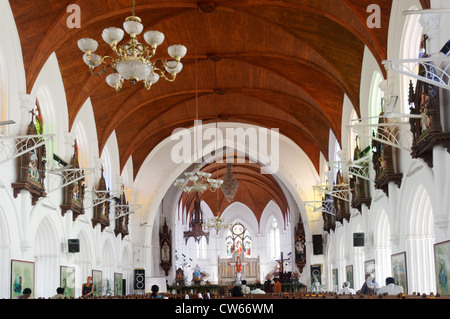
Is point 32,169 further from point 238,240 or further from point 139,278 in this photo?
point 238,240

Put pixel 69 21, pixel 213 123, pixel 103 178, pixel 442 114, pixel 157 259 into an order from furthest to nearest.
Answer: pixel 157 259
pixel 213 123
pixel 103 178
pixel 69 21
pixel 442 114

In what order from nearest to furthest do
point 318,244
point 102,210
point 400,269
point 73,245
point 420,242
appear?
point 420,242 < point 400,269 < point 73,245 < point 102,210 < point 318,244

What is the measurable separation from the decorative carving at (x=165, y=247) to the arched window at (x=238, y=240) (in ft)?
54.1

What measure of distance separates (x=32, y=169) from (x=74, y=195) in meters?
3.84

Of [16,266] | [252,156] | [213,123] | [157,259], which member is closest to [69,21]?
[16,266]

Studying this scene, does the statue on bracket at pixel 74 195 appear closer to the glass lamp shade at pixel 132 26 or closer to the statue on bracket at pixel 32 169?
the statue on bracket at pixel 32 169

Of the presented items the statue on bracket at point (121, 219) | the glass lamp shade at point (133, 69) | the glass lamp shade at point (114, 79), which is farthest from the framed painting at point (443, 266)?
the statue on bracket at point (121, 219)

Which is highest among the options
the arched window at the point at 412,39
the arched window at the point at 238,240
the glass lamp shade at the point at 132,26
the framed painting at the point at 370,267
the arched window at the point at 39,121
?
the arched window at the point at 412,39

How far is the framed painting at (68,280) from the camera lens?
16.6 m

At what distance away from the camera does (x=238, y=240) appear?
48500mm

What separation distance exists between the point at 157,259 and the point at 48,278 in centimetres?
1565

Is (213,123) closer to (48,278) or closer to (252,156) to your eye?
(252,156)

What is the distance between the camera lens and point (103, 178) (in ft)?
68.5

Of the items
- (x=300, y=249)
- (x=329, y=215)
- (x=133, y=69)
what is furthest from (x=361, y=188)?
(x=300, y=249)
